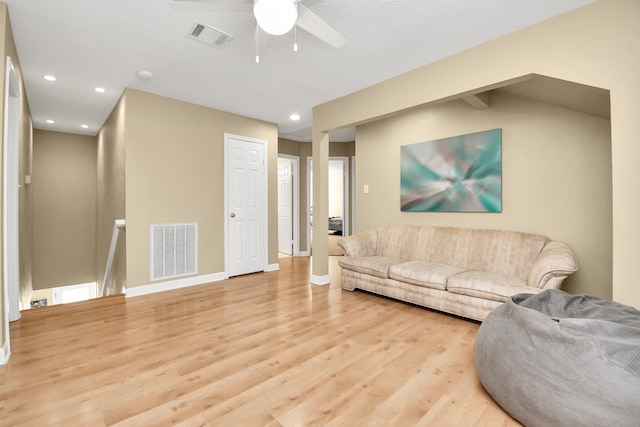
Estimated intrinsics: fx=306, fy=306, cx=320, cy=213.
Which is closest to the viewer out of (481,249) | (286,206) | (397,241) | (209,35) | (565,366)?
(565,366)

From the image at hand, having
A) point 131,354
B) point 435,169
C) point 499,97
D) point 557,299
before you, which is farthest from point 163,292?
point 499,97

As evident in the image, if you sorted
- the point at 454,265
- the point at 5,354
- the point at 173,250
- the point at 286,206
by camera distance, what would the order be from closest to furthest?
the point at 5,354
the point at 454,265
the point at 173,250
the point at 286,206

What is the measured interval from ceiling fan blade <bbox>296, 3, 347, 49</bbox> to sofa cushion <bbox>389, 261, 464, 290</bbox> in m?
2.35

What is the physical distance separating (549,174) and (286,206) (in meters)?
5.14

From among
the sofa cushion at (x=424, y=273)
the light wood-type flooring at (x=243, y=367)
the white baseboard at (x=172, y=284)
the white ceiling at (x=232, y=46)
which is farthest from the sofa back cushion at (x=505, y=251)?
the white baseboard at (x=172, y=284)

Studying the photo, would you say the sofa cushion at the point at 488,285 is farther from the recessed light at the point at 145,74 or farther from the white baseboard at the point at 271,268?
the recessed light at the point at 145,74

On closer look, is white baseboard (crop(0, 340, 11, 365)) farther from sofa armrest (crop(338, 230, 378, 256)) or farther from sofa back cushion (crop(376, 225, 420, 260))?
sofa back cushion (crop(376, 225, 420, 260))

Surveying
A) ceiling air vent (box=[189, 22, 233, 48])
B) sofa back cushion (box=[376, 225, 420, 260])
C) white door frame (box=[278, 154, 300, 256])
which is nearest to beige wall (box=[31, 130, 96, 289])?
white door frame (box=[278, 154, 300, 256])

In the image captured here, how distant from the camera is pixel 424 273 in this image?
3260 millimetres

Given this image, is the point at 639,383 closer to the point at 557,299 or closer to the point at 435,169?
the point at 557,299

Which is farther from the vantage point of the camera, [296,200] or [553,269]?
[296,200]

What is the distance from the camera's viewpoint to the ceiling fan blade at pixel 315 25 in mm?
1927

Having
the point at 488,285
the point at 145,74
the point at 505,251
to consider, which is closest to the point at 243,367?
the point at 488,285

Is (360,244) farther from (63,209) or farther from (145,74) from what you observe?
(63,209)
